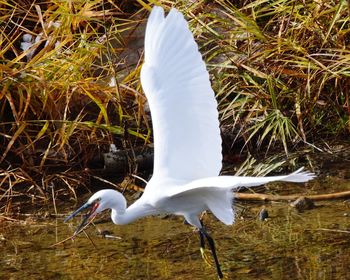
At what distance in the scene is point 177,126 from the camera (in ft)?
12.1

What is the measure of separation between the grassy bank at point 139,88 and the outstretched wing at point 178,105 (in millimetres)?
1392

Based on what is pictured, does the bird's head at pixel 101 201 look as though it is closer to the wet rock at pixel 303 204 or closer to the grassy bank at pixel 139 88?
the wet rock at pixel 303 204

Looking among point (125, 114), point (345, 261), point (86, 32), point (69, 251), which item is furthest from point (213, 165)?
point (86, 32)

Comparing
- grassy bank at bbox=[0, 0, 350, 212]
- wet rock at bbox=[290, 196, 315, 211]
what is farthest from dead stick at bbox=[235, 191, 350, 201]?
grassy bank at bbox=[0, 0, 350, 212]

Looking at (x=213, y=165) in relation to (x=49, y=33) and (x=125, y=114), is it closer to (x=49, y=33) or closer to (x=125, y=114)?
(x=125, y=114)

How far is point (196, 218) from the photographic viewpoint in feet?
12.7

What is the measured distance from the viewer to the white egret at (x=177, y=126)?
11.8 feet

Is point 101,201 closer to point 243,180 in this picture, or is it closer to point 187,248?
point 187,248

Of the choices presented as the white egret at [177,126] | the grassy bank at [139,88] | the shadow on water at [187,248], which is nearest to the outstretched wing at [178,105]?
the white egret at [177,126]

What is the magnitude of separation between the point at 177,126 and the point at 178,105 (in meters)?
0.08

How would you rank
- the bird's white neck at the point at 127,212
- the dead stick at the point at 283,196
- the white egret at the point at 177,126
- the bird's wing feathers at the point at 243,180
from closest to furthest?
the bird's wing feathers at the point at 243,180 < the white egret at the point at 177,126 < the bird's white neck at the point at 127,212 < the dead stick at the point at 283,196

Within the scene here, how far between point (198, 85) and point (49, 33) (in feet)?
7.58

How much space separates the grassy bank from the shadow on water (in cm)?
54

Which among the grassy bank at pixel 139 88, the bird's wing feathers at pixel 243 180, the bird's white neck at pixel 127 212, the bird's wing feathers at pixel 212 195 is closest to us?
the bird's wing feathers at pixel 243 180
